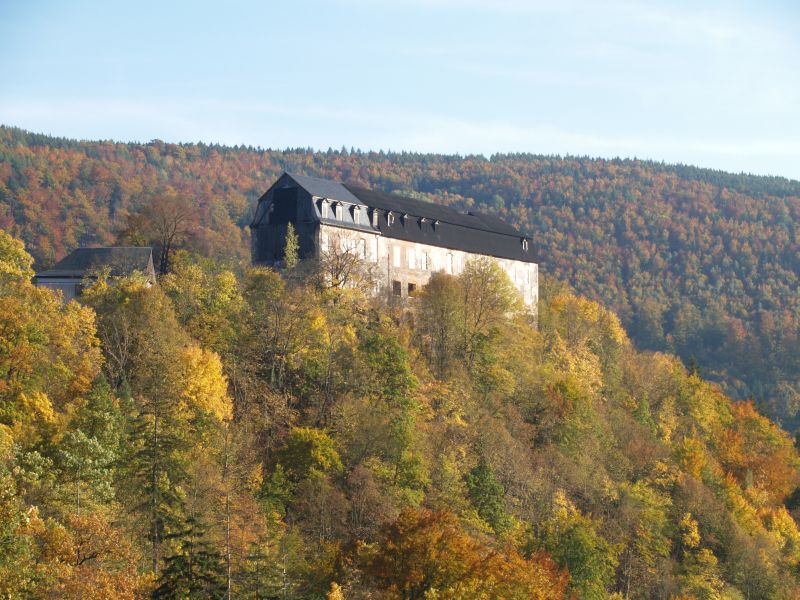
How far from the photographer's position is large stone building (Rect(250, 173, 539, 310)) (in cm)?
7819

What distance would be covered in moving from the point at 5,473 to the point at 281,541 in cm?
1464

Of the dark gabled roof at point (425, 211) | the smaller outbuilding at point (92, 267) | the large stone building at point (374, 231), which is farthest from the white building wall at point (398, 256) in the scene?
the smaller outbuilding at point (92, 267)

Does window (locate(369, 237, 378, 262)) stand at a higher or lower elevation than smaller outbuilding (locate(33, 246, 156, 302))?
higher

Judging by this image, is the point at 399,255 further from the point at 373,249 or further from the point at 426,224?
the point at 426,224

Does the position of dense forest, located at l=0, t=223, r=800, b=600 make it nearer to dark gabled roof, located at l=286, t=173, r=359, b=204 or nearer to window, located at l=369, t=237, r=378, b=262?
window, located at l=369, t=237, r=378, b=262

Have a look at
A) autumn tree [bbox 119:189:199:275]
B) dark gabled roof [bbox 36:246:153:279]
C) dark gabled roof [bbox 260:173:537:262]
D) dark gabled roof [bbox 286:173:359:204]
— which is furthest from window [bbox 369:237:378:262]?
dark gabled roof [bbox 36:246:153:279]

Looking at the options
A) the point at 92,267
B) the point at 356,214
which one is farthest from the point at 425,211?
the point at 92,267

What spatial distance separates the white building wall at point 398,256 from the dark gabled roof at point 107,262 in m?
10.6

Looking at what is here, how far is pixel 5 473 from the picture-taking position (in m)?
39.8

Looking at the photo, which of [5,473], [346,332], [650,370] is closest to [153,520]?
[5,473]

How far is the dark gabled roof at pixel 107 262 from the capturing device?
7244 centimetres

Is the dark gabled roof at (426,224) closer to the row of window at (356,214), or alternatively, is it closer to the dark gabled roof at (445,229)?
the dark gabled roof at (445,229)

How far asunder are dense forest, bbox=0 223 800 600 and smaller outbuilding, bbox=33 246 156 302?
4.96 ft

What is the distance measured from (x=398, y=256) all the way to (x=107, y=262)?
19.3 meters
